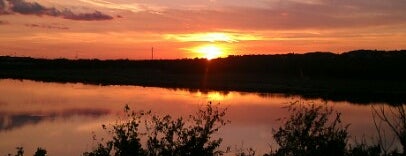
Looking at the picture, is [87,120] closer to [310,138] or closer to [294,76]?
[310,138]

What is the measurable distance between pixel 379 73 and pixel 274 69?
18860 millimetres

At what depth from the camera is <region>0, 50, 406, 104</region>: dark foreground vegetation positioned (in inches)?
2562

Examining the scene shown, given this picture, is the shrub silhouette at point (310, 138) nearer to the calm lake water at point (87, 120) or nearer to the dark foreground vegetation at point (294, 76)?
the calm lake water at point (87, 120)

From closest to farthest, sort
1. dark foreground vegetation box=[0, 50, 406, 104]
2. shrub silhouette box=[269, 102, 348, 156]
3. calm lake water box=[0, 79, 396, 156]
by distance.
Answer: shrub silhouette box=[269, 102, 348, 156] → calm lake water box=[0, 79, 396, 156] → dark foreground vegetation box=[0, 50, 406, 104]

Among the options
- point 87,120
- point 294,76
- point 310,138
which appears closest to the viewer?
point 310,138

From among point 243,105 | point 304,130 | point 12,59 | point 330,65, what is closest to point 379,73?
point 330,65

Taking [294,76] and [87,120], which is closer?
[87,120]

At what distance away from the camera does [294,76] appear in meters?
84.7

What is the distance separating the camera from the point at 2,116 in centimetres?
3111

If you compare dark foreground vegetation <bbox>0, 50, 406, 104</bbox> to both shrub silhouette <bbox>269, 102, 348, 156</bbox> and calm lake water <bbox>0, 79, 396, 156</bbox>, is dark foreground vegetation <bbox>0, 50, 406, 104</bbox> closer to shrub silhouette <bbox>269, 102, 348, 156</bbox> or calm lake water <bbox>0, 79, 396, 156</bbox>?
calm lake water <bbox>0, 79, 396, 156</bbox>

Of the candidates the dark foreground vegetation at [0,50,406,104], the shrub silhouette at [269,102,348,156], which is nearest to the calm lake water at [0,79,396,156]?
the shrub silhouette at [269,102,348,156]

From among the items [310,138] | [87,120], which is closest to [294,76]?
[87,120]

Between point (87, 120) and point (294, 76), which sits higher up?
point (294, 76)

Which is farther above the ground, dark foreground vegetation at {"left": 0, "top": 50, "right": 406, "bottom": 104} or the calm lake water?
dark foreground vegetation at {"left": 0, "top": 50, "right": 406, "bottom": 104}
